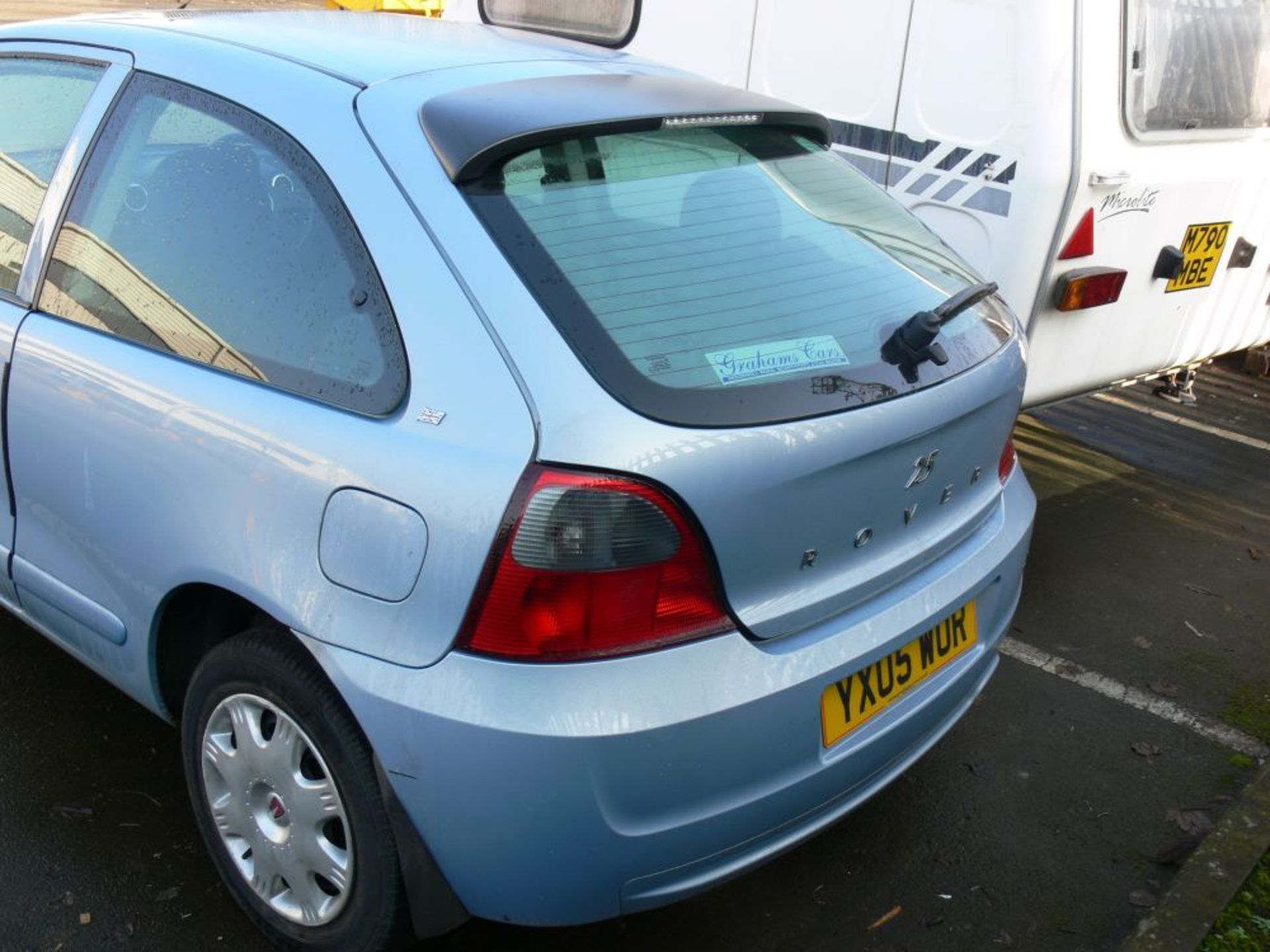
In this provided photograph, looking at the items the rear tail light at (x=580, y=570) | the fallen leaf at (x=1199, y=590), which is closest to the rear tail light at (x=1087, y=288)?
the fallen leaf at (x=1199, y=590)

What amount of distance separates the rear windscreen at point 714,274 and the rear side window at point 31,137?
121cm

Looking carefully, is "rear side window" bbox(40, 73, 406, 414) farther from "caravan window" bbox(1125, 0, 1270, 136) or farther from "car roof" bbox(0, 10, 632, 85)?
"caravan window" bbox(1125, 0, 1270, 136)

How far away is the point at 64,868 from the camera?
8.86 feet

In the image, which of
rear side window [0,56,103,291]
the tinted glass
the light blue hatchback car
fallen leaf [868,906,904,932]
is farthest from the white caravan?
rear side window [0,56,103,291]

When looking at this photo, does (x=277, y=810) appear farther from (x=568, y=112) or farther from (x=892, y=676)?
(x=568, y=112)

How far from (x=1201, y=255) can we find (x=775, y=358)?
10.4 feet

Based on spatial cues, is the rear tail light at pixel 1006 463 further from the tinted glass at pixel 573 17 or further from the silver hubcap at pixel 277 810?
the tinted glass at pixel 573 17

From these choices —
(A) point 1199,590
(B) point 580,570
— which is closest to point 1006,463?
(B) point 580,570

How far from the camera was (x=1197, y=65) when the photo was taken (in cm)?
445

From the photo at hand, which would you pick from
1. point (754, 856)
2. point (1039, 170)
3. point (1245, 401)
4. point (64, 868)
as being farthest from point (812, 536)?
point (1245, 401)

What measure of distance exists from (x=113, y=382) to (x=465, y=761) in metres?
1.12

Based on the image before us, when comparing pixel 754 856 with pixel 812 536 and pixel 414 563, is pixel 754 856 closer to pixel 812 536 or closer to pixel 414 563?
pixel 812 536

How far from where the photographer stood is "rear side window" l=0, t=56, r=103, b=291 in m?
2.76

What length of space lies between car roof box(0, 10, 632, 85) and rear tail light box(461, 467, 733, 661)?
3.07 feet
